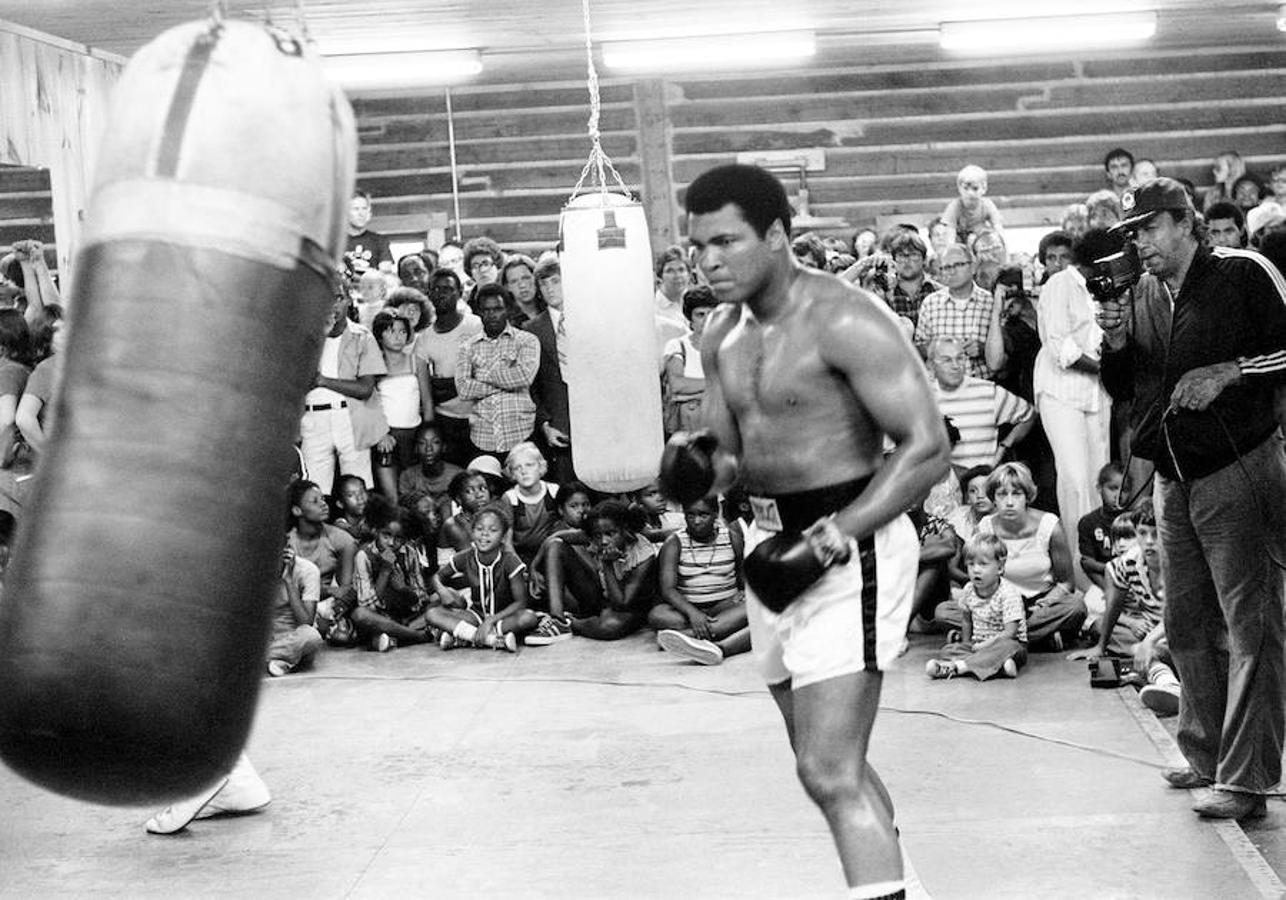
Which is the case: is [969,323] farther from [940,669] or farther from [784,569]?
[784,569]

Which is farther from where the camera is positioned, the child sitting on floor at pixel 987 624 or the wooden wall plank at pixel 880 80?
the wooden wall plank at pixel 880 80

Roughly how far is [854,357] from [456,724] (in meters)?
3.65

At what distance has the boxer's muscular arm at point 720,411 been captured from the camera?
4.00 m

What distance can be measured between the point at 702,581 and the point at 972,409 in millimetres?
1577

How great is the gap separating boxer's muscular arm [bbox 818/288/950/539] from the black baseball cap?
161 centimetres

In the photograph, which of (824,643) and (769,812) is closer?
(824,643)

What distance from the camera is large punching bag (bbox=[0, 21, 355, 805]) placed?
8.61 feet

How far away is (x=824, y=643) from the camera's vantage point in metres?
3.65

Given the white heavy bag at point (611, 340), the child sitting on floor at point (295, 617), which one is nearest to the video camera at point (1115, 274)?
the white heavy bag at point (611, 340)

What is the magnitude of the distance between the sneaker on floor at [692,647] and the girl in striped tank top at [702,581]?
0.12 m

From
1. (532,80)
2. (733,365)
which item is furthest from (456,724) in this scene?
(532,80)

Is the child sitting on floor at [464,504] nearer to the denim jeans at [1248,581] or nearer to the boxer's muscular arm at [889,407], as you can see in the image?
the denim jeans at [1248,581]

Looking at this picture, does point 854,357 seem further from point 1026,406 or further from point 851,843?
point 1026,406

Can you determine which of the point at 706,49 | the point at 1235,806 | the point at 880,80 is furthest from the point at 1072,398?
the point at 880,80
